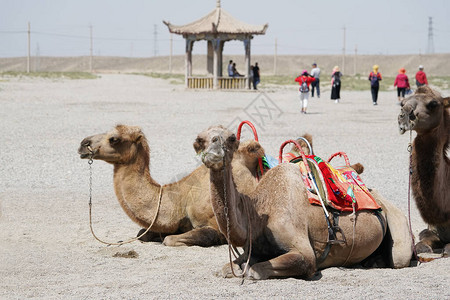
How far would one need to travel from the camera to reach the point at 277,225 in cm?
516

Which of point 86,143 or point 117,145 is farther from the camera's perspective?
point 117,145

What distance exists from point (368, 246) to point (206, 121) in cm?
1484

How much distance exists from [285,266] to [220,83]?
30623 mm

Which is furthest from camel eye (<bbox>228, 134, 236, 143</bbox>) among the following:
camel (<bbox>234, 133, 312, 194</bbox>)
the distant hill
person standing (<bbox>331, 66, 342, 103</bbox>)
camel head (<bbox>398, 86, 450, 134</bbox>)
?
the distant hill

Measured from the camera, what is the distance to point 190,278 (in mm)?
5328

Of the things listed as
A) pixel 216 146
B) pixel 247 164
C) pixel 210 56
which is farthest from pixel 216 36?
pixel 216 146

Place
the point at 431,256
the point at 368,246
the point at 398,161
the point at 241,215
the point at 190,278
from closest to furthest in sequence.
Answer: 1. the point at 241,215
2. the point at 190,278
3. the point at 368,246
4. the point at 431,256
5. the point at 398,161

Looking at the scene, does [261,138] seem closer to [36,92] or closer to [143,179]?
[143,179]

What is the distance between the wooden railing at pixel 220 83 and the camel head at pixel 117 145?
93.2 ft

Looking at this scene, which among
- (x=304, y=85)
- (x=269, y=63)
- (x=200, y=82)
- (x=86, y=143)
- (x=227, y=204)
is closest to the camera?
(x=227, y=204)

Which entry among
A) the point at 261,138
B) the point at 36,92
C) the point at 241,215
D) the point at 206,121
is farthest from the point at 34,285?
the point at 36,92

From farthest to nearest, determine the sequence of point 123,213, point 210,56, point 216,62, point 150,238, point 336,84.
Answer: point 210,56, point 216,62, point 336,84, point 123,213, point 150,238

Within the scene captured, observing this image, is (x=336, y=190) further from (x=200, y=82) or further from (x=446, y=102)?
(x=200, y=82)

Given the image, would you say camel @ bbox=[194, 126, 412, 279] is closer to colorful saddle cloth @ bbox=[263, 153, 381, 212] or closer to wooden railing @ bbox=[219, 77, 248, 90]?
colorful saddle cloth @ bbox=[263, 153, 381, 212]
